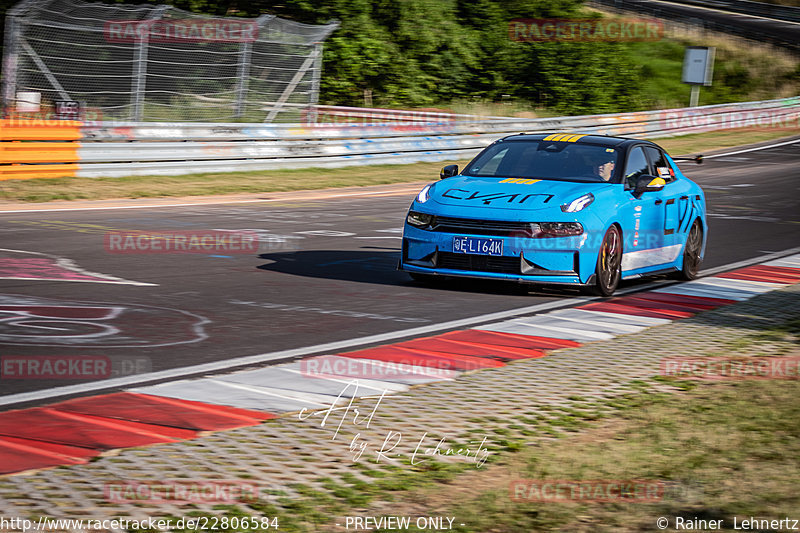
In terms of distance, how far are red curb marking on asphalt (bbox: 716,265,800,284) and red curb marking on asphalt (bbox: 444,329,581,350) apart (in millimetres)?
4956

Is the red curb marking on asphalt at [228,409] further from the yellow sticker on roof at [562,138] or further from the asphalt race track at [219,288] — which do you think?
the yellow sticker on roof at [562,138]

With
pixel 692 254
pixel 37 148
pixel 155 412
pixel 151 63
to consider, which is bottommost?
pixel 155 412

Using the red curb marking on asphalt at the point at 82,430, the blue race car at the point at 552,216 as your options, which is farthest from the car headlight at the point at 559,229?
the red curb marking on asphalt at the point at 82,430

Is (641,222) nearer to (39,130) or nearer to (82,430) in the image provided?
(82,430)

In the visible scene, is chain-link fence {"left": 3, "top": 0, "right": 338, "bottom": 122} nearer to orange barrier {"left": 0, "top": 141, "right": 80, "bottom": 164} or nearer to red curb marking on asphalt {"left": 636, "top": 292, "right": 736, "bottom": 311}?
orange barrier {"left": 0, "top": 141, "right": 80, "bottom": 164}

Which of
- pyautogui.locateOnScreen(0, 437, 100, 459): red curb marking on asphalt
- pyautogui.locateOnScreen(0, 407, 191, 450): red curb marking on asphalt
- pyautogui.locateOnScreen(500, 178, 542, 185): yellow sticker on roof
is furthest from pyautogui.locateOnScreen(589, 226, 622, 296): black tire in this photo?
pyautogui.locateOnScreen(0, 437, 100, 459): red curb marking on asphalt

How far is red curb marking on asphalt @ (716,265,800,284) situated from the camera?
12310 mm

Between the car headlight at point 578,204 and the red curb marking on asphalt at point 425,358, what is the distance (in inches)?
124

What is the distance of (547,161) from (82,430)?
701 centimetres

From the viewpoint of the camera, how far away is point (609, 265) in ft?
34.7

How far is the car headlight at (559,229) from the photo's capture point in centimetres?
1010

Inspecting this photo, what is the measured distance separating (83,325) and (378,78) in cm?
3427

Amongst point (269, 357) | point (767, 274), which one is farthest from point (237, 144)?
point (269, 357)

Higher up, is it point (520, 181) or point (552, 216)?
point (520, 181)
